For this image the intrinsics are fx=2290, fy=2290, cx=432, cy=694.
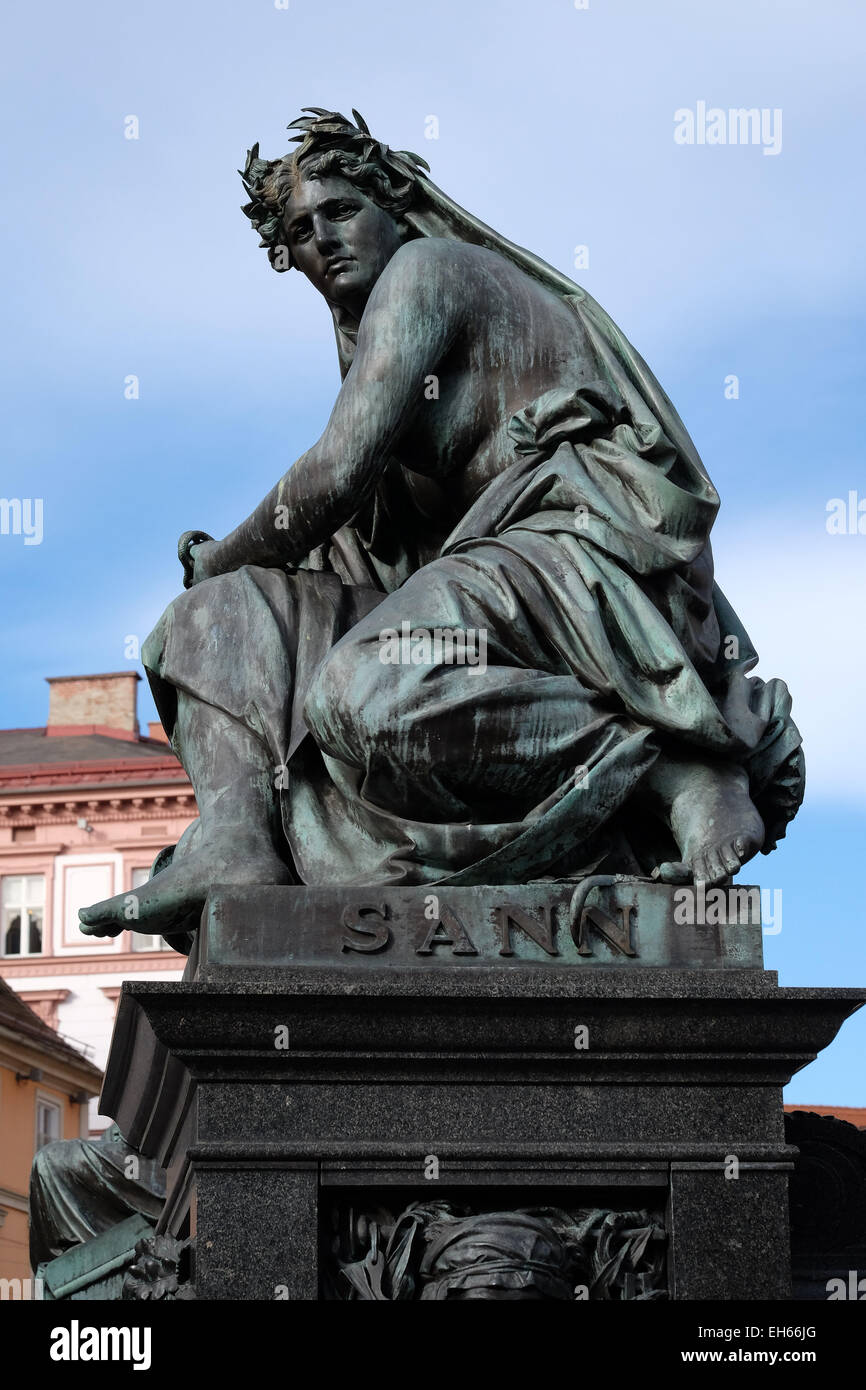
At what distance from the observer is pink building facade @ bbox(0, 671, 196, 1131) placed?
50031mm

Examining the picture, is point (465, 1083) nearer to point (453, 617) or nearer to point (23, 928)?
point (453, 617)

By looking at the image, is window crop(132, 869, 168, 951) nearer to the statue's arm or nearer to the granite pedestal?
the statue's arm

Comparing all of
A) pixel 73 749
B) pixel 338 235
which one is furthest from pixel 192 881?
pixel 73 749

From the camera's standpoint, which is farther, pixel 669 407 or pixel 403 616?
pixel 669 407

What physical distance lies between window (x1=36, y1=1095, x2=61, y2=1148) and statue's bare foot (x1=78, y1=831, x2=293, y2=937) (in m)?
38.9

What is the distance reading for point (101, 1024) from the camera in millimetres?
51156

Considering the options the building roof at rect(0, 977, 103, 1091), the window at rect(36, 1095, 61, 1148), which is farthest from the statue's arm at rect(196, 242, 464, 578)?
the window at rect(36, 1095, 61, 1148)

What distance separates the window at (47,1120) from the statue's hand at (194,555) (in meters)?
38.3

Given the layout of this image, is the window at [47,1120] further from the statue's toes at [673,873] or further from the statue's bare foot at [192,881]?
the statue's toes at [673,873]

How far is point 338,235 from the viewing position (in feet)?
23.2

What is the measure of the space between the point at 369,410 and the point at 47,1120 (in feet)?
131
